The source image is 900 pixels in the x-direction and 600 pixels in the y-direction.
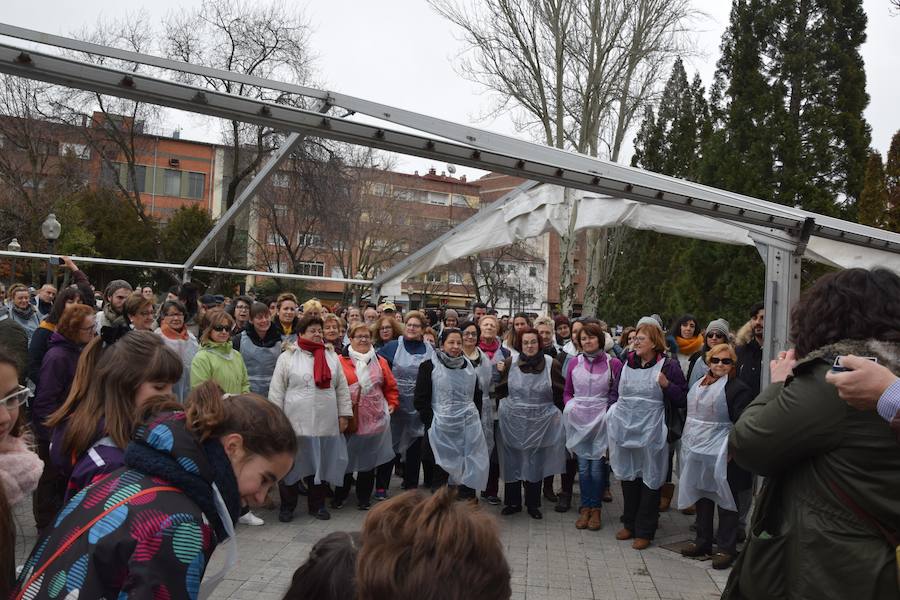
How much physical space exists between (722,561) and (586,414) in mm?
1795

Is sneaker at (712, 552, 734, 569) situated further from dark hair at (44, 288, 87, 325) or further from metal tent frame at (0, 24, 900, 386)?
dark hair at (44, 288, 87, 325)

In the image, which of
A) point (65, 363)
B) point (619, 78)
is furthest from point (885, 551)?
point (619, 78)

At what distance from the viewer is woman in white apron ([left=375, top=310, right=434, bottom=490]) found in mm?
8039

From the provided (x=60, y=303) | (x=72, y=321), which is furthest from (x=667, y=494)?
(x=60, y=303)

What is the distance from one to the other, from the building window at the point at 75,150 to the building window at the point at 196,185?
2196 centimetres

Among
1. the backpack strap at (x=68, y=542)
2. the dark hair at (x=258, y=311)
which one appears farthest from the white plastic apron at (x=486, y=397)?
the backpack strap at (x=68, y=542)

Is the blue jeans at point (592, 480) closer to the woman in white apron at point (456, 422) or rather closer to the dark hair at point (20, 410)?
the woman in white apron at point (456, 422)

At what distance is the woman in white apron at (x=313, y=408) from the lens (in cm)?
689

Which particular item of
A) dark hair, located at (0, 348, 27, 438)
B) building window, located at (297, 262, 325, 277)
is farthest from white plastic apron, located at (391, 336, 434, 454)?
building window, located at (297, 262, 325, 277)

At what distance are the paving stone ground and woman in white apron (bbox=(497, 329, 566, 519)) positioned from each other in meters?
0.33

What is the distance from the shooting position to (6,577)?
69.2 inches

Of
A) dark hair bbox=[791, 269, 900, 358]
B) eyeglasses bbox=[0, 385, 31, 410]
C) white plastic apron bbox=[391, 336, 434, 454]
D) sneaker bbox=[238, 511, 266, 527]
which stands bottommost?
sneaker bbox=[238, 511, 266, 527]

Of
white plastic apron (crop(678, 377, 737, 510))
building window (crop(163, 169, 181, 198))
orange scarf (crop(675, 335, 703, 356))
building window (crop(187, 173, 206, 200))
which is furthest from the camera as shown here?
building window (crop(187, 173, 206, 200))

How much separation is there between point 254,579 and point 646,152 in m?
30.3
